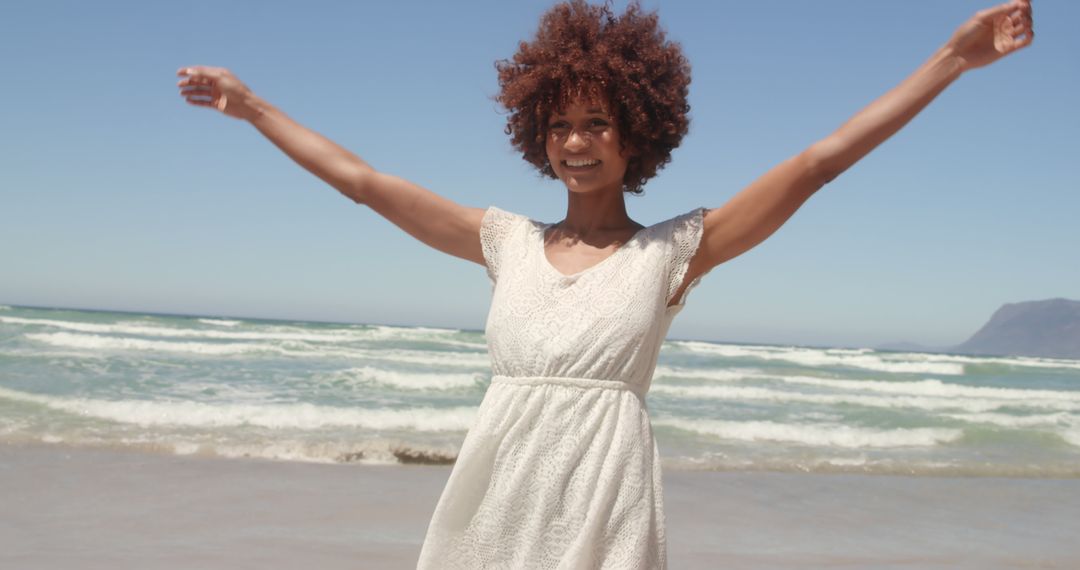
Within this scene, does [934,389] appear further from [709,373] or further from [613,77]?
[613,77]

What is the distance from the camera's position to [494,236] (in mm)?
2262

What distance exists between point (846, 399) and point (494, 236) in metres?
14.6

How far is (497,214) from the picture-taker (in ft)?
7.53

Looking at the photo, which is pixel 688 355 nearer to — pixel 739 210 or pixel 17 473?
pixel 17 473

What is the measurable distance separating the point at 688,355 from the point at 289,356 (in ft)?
39.7

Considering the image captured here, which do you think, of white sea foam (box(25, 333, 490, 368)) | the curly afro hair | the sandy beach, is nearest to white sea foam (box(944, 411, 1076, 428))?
the sandy beach

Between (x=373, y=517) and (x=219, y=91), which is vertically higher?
(x=219, y=91)

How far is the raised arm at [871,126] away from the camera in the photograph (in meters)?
Answer: 1.86

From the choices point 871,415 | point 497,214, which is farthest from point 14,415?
point 871,415

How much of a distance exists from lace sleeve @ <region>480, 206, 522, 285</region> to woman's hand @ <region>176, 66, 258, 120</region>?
60cm

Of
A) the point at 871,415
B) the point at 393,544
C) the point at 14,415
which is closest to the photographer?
the point at 393,544

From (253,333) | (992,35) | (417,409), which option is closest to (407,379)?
(417,409)

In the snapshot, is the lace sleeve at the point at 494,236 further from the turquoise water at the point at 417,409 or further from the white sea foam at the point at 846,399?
the white sea foam at the point at 846,399

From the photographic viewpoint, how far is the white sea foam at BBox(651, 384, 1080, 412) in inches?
600
